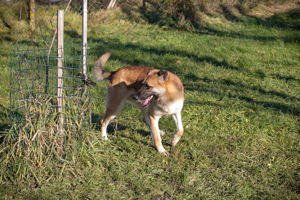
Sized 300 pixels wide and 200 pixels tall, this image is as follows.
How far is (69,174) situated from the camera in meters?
4.48

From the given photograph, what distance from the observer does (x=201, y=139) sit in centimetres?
589

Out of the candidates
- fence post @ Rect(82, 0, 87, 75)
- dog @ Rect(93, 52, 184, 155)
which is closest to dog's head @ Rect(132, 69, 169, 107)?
dog @ Rect(93, 52, 184, 155)

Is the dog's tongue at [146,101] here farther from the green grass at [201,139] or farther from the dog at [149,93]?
the green grass at [201,139]

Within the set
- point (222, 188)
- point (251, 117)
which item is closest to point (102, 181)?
point (222, 188)

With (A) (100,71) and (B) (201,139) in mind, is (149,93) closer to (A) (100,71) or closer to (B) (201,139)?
(A) (100,71)

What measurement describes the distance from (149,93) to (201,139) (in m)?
1.57

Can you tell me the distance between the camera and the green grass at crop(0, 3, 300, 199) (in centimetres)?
427

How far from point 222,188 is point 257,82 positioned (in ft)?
16.8

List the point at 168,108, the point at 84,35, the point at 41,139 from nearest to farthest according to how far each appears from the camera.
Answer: the point at 41,139
the point at 84,35
the point at 168,108

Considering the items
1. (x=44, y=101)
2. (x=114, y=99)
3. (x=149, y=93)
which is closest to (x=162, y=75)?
(x=149, y=93)

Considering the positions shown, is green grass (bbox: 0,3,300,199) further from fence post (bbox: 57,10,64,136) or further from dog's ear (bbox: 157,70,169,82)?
dog's ear (bbox: 157,70,169,82)

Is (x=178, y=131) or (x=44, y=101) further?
(x=178, y=131)

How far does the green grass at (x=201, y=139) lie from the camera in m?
4.27

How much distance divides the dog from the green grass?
43 centimetres
